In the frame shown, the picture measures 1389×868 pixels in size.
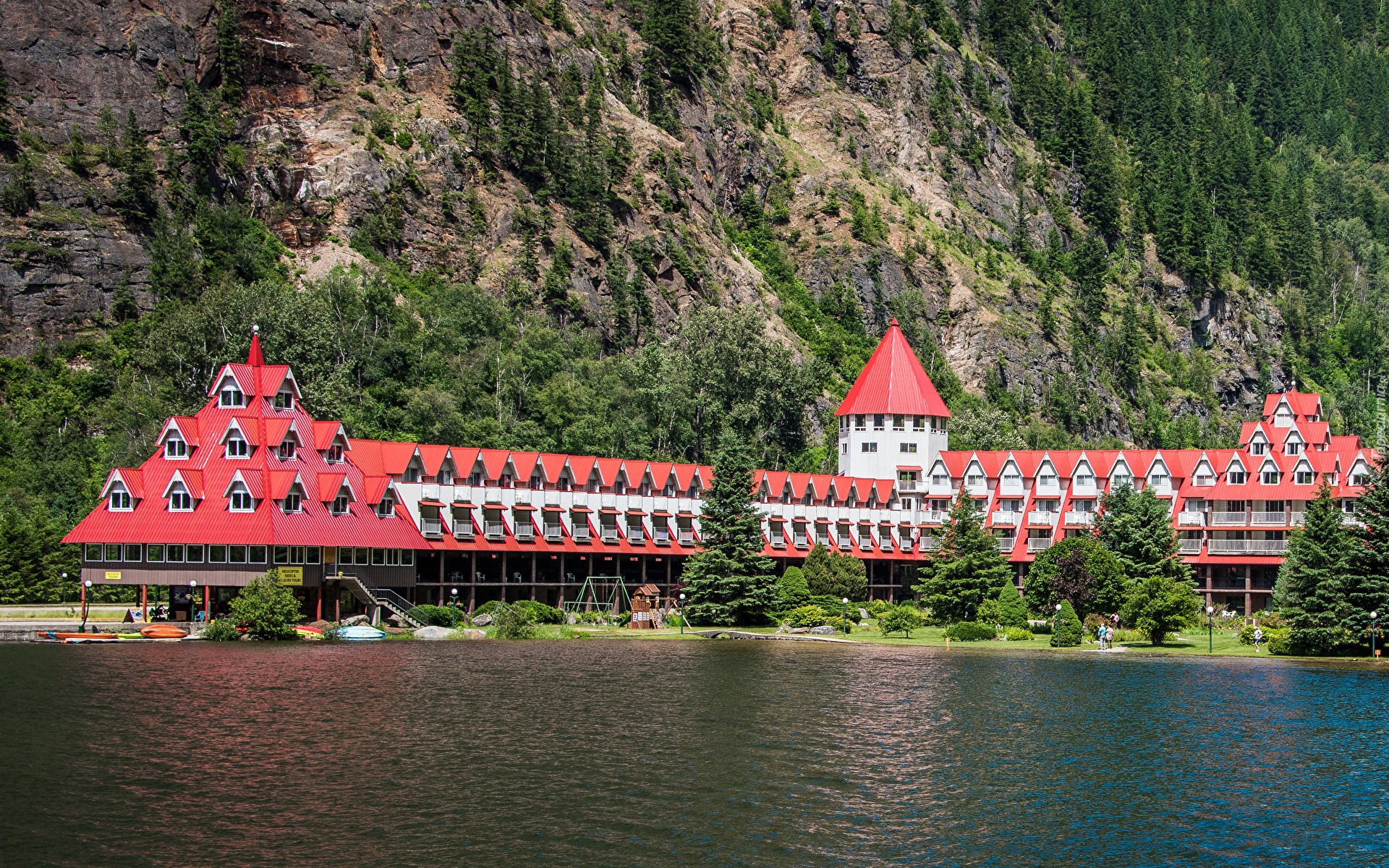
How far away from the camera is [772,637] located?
9731 cm

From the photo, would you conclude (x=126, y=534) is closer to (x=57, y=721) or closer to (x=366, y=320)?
(x=57, y=721)

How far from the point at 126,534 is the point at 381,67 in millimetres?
89548

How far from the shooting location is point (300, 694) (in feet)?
201

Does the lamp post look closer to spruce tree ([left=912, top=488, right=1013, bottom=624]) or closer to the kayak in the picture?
the kayak

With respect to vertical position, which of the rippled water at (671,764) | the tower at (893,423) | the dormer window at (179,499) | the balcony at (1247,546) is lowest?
the rippled water at (671,764)

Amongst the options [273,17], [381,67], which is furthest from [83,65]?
[381,67]

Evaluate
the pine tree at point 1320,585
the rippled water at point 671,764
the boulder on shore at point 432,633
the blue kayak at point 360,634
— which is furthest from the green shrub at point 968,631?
the blue kayak at point 360,634

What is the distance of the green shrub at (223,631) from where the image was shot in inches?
3391

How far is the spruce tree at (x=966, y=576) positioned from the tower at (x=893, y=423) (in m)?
35.3

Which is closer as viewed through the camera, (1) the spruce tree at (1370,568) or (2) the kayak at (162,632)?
(1) the spruce tree at (1370,568)

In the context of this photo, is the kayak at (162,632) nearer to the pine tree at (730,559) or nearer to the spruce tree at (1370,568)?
the pine tree at (730,559)

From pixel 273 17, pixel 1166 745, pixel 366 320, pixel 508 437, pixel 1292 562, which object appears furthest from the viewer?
pixel 273 17

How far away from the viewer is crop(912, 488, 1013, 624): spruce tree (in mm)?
102000

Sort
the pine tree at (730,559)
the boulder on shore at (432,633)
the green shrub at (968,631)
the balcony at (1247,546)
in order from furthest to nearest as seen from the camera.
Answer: the balcony at (1247,546), the pine tree at (730,559), the green shrub at (968,631), the boulder on shore at (432,633)
